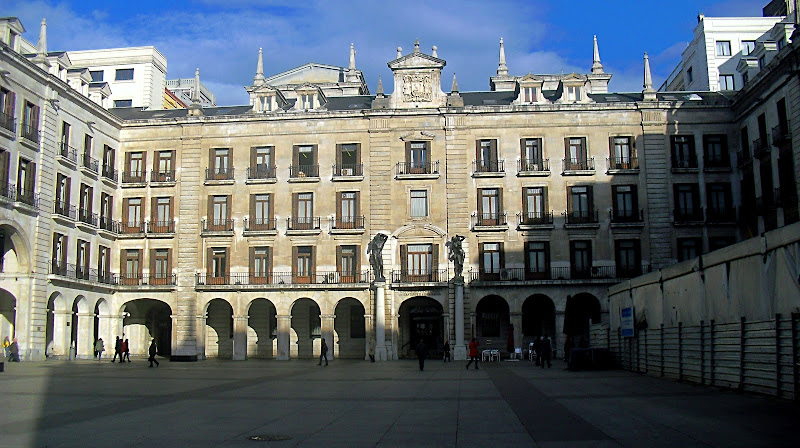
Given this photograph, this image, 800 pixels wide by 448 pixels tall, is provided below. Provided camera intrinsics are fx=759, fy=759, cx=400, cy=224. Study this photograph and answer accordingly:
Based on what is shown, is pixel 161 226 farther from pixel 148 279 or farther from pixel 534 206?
pixel 534 206

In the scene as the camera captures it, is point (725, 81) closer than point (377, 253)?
No

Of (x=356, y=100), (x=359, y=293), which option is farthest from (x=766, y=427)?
(x=356, y=100)

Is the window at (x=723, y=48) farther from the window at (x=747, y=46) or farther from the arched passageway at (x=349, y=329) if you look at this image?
the arched passageway at (x=349, y=329)

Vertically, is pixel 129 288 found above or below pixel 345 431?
above

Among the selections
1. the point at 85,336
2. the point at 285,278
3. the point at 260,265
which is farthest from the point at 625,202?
the point at 85,336

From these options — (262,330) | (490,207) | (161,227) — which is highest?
(490,207)

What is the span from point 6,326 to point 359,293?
865 inches

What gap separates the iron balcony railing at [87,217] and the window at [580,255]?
3269 centimetres

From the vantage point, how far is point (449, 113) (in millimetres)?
53531

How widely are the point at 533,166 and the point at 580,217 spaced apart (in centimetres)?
475

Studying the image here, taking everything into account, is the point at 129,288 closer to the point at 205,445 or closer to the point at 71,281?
the point at 71,281

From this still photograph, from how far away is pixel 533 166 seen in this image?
5266 cm

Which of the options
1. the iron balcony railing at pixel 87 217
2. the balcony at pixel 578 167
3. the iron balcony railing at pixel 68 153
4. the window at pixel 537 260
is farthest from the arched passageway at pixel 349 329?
the iron balcony railing at pixel 68 153

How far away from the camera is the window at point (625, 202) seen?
2046 inches
